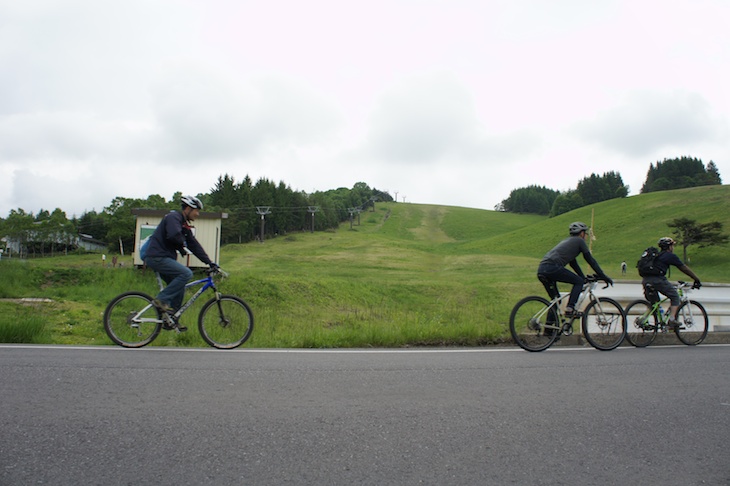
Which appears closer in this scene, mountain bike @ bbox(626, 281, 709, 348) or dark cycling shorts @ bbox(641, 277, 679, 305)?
mountain bike @ bbox(626, 281, 709, 348)

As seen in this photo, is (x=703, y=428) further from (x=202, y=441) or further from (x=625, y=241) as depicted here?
(x=625, y=241)

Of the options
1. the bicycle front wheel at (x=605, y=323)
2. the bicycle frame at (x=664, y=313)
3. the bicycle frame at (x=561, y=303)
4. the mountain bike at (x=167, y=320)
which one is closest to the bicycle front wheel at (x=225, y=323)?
the mountain bike at (x=167, y=320)

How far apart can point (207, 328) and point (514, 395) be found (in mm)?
4559

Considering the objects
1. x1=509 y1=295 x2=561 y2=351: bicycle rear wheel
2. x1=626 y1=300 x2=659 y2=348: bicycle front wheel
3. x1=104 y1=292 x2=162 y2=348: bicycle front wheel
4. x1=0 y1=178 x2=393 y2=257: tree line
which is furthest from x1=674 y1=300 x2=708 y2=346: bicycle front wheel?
x1=0 y1=178 x2=393 y2=257: tree line

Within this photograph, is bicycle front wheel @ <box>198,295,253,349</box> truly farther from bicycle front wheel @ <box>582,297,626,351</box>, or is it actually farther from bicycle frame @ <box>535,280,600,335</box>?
bicycle front wheel @ <box>582,297,626,351</box>

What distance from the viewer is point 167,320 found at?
23.1 feet

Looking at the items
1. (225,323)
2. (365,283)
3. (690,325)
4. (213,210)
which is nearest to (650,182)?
(213,210)

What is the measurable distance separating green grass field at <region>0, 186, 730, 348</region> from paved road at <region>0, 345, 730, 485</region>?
2.46 metres

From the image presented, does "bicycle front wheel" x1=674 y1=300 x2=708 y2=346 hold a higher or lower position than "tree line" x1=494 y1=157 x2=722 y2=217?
lower

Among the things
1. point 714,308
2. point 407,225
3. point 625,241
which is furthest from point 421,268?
point 407,225

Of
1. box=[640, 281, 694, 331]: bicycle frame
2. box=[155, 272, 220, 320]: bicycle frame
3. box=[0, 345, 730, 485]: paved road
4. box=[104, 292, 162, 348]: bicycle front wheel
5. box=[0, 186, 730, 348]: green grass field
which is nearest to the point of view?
box=[0, 345, 730, 485]: paved road

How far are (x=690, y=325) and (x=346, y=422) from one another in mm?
8547

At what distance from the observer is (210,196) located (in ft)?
330

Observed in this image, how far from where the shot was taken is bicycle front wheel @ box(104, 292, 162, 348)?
6965mm
